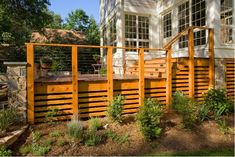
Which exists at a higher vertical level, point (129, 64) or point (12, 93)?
point (129, 64)

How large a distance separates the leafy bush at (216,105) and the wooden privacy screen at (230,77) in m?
1.17

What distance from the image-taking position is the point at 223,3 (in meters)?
7.36

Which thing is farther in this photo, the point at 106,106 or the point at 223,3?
the point at 223,3

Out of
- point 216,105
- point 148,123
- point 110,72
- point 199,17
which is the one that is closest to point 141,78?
point 110,72

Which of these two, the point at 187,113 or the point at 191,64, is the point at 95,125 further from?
the point at 191,64

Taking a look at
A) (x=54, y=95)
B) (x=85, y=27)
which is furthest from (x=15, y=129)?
(x=85, y=27)

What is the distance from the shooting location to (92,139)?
175 inches

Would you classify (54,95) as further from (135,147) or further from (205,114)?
(205,114)

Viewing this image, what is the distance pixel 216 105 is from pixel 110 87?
112 inches

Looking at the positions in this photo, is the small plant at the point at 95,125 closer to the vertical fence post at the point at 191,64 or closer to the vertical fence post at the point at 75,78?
the vertical fence post at the point at 75,78

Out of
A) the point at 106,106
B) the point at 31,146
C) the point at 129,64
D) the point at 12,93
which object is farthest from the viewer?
the point at 129,64

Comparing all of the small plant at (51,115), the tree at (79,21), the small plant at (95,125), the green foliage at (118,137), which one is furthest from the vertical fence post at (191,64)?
the tree at (79,21)

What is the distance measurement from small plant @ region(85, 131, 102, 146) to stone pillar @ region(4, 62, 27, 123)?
5.25 ft

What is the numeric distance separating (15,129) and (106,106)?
219 cm
